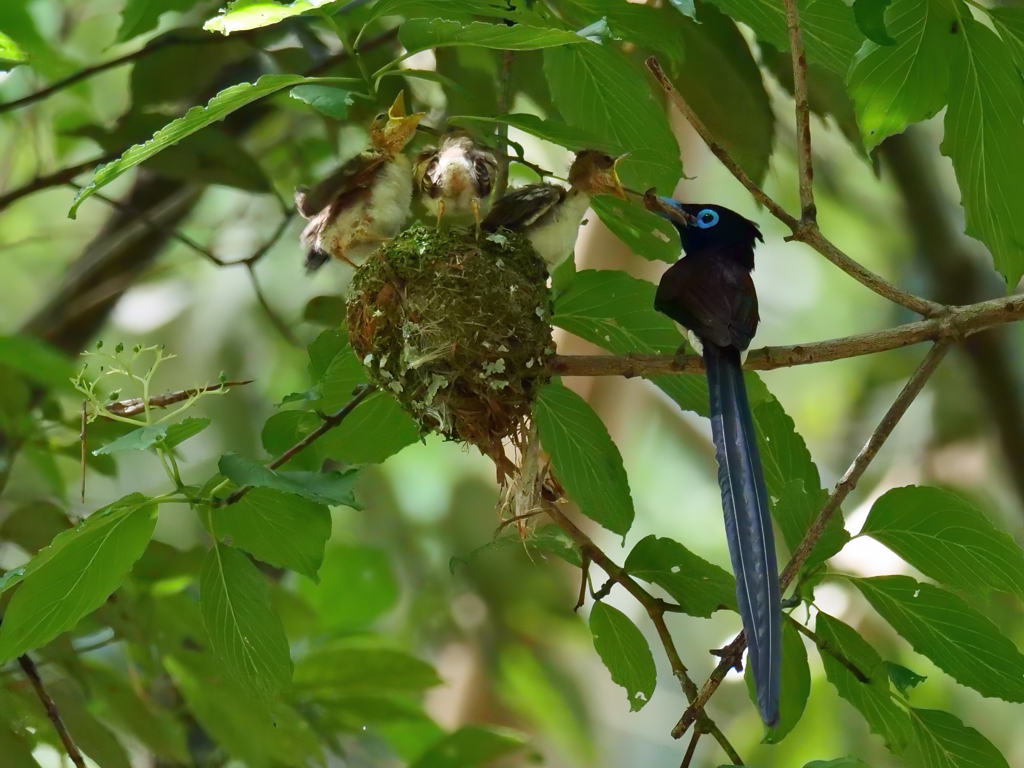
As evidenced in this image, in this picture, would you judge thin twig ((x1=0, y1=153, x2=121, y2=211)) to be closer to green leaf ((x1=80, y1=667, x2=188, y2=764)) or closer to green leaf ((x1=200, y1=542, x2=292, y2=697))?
green leaf ((x1=80, y1=667, x2=188, y2=764))

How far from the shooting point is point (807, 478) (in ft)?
6.97

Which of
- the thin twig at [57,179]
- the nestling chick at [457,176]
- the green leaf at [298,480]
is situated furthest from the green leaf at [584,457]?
the thin twig at [57,179]

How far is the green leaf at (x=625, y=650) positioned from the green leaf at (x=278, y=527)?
62cm

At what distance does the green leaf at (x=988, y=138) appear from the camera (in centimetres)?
183

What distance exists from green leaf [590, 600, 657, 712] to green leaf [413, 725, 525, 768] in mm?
765

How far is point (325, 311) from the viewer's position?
2.82 m

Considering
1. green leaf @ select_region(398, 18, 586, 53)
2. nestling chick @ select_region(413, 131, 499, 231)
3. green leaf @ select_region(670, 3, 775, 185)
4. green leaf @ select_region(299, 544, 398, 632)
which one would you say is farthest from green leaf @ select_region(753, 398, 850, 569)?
green leaf @ select_region(299, 544, 398, 632)

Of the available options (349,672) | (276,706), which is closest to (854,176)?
(349,672)

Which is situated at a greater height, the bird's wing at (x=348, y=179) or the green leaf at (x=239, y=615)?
the bird's wing at (x=348, y=179)

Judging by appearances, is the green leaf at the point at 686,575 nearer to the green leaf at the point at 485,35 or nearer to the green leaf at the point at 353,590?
the green leaf at the point at 485,35

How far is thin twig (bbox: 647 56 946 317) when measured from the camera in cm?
179

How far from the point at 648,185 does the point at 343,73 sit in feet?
3.66

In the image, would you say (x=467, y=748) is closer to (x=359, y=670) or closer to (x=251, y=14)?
(x=359, y=670)

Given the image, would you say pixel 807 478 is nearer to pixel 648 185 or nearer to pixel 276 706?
pixel 648 185
